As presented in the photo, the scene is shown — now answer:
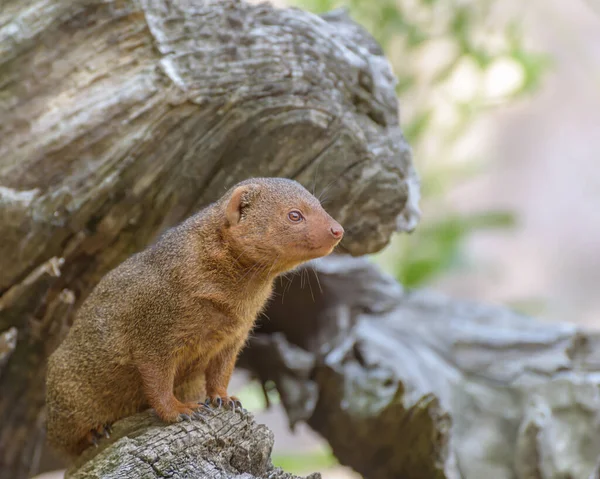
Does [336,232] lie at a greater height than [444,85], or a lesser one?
greater

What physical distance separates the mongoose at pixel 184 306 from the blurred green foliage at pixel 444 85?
14.9 ft

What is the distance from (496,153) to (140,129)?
427 inches

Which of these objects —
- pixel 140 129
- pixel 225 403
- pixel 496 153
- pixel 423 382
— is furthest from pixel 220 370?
pixel 496 153

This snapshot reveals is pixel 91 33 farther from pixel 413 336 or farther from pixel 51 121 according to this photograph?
pixel 413 336

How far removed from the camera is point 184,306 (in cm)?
318

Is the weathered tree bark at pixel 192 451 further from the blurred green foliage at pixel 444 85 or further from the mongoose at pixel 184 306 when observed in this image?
the blurred green foliage at pixel 444 85

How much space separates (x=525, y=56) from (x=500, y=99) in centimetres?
56

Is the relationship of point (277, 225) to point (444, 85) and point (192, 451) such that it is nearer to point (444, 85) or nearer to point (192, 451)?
point (192, 451)

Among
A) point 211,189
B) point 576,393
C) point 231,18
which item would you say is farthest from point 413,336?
point 231,18

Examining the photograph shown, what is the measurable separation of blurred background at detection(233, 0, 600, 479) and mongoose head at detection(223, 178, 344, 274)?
2910 millimetres

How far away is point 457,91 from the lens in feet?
26.8

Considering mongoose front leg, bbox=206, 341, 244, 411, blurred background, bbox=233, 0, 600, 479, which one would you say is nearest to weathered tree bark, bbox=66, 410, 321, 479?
mongoose front leg, bbox=206, 341, 244, 411

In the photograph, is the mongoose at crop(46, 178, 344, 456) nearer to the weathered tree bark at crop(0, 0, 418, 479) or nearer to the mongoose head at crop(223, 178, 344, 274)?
the mongoose head at crop(223, 178, 344, 274)

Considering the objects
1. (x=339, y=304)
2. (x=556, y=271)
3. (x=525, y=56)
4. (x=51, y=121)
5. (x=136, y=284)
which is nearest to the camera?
(x=136, y=284)
